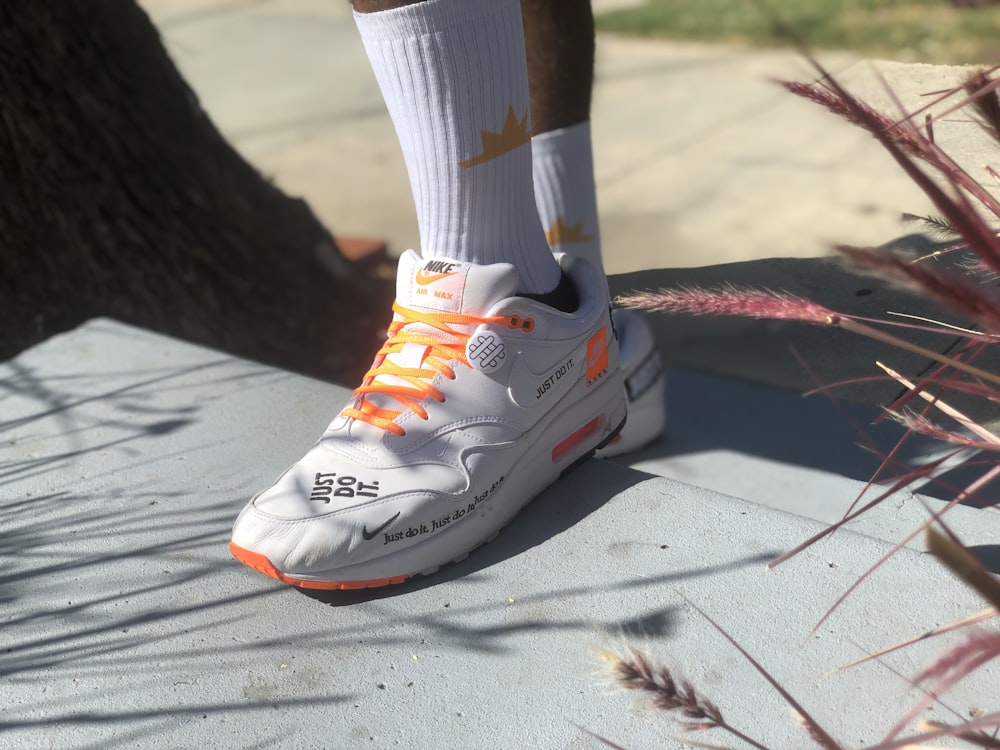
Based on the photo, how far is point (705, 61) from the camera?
5.16 meters

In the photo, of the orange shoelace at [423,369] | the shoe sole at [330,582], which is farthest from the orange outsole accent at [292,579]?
the orange shoelace at [423,369]

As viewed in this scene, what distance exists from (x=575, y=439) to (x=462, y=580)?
273mm

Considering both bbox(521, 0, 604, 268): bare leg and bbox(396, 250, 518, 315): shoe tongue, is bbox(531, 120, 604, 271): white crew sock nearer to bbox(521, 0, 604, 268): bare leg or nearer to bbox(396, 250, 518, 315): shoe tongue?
bbox(521, 0, 604, 268): bare leg

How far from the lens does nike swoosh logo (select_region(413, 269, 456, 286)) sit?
1379mm

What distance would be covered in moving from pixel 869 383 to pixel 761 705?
584 mm

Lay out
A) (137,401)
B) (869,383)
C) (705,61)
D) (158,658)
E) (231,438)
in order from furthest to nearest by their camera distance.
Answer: (705,61)
(137,401)
(231,438)
(869,383)
(158,658)

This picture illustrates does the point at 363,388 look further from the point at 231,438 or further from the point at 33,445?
the point at 33,445

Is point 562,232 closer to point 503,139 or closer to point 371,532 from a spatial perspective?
point 503,139

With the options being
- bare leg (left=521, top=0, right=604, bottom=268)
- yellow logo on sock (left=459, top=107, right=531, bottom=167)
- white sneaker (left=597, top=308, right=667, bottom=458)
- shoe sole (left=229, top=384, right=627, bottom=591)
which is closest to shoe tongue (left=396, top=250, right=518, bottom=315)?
yellow logo on sock (left=459, top=107, right=531, bottom=167)

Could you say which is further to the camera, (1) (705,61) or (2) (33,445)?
(1) (705,61)

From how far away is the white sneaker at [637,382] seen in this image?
197cm

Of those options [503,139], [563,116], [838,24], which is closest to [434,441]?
[503,139]

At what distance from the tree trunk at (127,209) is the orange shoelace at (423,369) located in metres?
1.24

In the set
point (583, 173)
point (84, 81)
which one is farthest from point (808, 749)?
point (84, 81)
